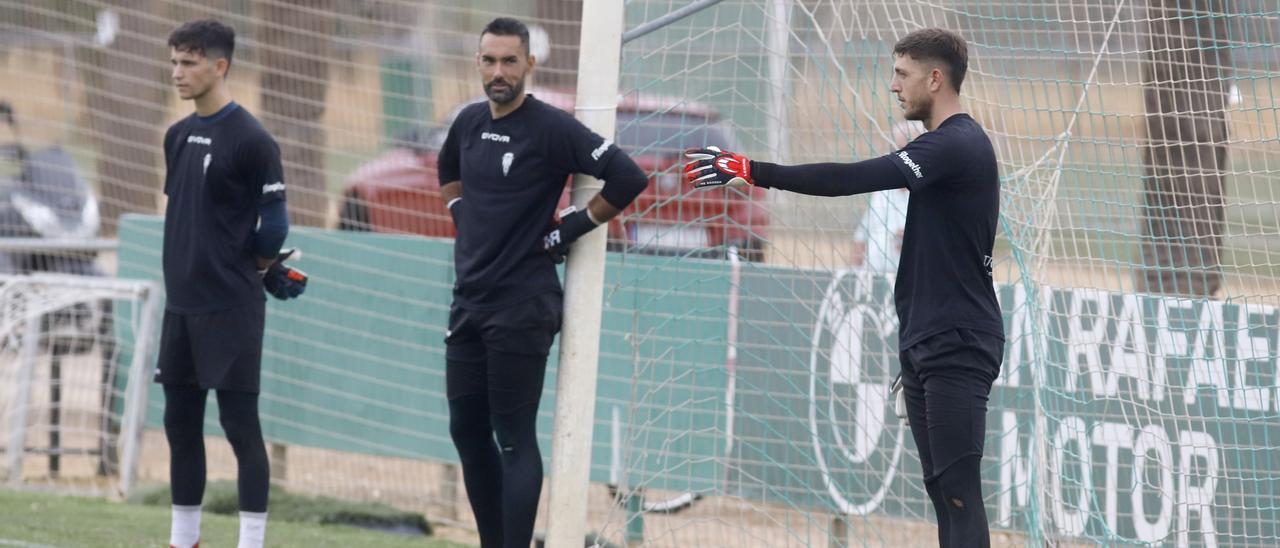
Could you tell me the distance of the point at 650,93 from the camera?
6.63 meters

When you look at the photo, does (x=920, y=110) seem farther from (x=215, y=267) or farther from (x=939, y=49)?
(x=215, y=267)

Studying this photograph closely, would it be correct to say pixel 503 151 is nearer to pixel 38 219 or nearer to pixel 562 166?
pixel 562 166

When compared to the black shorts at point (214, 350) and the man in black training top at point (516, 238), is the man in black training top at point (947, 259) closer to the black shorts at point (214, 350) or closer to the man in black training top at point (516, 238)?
the man in black training top at point (516, 238)

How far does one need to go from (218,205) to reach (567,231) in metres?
1.27

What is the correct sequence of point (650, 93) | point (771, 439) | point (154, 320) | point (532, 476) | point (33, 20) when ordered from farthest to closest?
point (33, 20) < point (154, 320) < point (650, 93) < point (771, 439) < point (532, 476)

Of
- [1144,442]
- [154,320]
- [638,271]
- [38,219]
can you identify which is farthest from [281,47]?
[1144,442]

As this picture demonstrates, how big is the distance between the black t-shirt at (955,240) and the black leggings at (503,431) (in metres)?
1.36

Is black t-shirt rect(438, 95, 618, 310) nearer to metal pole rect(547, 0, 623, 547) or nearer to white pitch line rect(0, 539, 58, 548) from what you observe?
metal pole rect(547, 0, 623, 547)

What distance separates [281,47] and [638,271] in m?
3.33

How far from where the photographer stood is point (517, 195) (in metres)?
4.60

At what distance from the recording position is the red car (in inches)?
238

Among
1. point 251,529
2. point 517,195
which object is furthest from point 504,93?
point 251,529

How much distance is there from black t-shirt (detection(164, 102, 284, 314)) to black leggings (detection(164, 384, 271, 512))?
0.33 metres

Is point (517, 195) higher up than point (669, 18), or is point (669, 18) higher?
point (669, 18)
